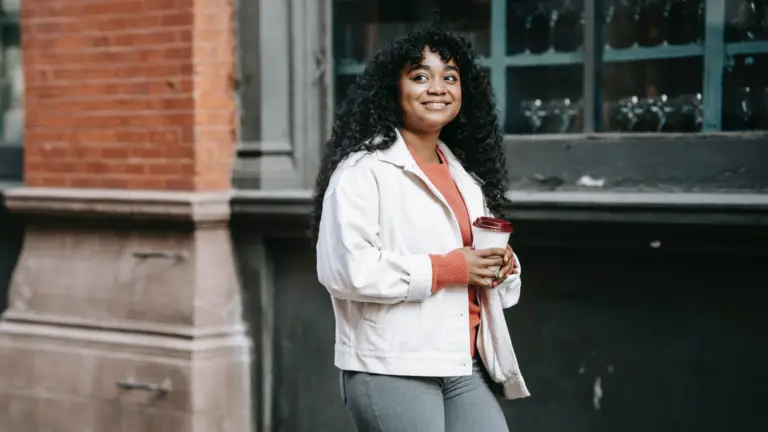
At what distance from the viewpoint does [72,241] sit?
6.55 meters

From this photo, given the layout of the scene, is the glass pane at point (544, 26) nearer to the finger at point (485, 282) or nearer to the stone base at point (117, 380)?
the stone base at point (117, 380)

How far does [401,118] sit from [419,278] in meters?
0.58

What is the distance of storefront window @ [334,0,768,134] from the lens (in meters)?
5.37

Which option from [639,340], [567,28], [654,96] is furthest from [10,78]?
[639,340]

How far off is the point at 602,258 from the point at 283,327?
186cm

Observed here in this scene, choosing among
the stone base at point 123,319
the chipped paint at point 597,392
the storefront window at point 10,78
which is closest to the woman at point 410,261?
the chipped paint at point 597,392

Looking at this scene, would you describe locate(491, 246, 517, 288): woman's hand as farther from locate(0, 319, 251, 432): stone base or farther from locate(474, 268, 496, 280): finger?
locate(0, 319, 251, 432): stone base

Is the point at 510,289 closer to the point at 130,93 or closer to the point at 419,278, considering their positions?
the point at 419,278

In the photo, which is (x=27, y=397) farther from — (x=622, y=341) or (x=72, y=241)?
(x=622, y=341)

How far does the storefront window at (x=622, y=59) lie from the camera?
5.37 meters

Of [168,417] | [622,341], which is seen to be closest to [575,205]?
Result: [622,341]

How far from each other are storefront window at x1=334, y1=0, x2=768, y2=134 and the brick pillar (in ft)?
4.12

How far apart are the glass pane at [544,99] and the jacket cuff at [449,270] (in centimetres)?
238

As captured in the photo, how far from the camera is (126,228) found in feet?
20.9
